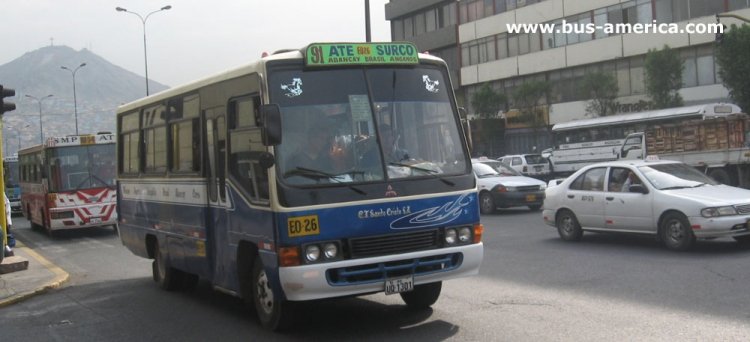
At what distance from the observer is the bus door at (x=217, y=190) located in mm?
8336

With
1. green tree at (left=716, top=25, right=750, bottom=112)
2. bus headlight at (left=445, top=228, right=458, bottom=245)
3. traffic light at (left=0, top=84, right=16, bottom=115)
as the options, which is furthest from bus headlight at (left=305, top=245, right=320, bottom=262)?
green tree at (left=716, top=25, right=750, bottom=112)

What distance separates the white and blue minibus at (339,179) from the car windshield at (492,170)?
48.4 feet

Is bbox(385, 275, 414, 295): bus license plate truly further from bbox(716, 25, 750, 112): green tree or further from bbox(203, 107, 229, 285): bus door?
bbox(716, 25, 750, 112): green tree

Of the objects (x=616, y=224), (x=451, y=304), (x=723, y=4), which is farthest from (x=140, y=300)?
(x=723, y=4)

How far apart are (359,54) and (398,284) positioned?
2.22m

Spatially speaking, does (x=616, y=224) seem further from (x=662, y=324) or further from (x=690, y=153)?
(x=690, y=153)

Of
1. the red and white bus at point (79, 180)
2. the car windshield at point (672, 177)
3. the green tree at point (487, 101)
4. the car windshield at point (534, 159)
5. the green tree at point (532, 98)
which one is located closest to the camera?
the car windshield at point (672, 177)

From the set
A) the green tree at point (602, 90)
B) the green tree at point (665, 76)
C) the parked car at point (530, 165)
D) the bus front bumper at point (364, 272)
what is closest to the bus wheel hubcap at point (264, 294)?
the bus front bumper at point (364, 272)

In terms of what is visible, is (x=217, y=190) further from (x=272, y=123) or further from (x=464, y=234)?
(x=464, y=234)

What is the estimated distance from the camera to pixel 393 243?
23.5 feet

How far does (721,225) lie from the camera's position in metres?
11.5

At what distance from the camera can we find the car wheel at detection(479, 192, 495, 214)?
71.7 feet

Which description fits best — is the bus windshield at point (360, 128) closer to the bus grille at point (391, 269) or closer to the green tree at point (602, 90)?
the bus grille at point (391, 269)

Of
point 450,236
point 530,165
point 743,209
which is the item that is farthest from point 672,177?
point 530,165
